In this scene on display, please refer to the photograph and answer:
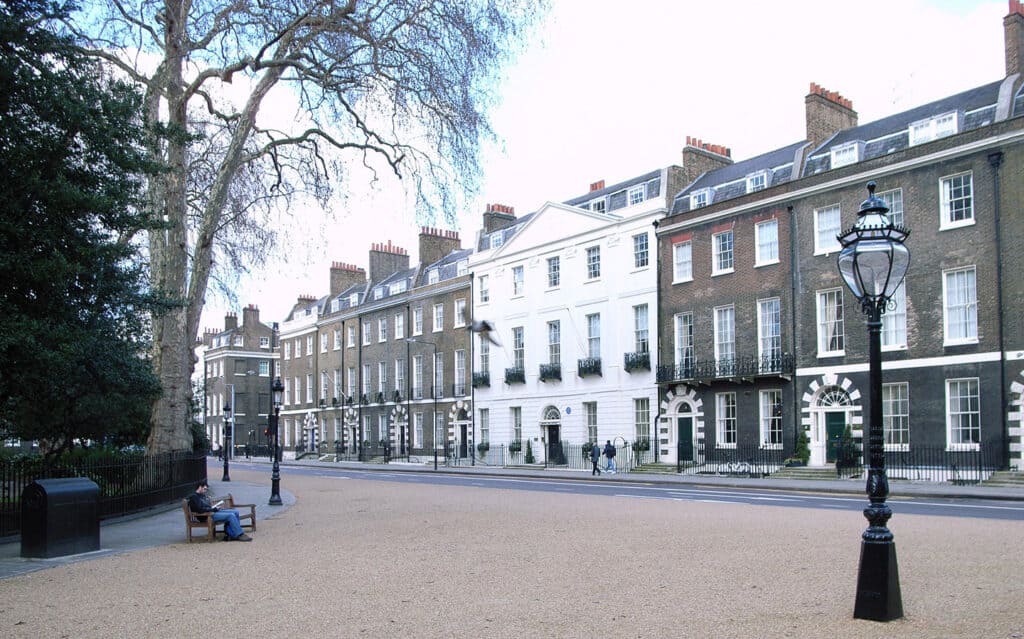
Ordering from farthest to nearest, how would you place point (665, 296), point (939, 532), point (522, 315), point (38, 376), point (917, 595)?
point (522, 315) < point (665, 296) < point (939, 532) < point (38, 376) < point (917, 595)

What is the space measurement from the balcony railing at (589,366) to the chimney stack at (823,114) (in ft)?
44.5

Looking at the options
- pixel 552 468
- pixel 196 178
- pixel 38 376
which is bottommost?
pixel 552 468

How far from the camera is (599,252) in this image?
140ft

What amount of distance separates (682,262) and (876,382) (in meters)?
30.9

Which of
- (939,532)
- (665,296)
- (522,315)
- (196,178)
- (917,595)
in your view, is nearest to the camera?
(917,595)

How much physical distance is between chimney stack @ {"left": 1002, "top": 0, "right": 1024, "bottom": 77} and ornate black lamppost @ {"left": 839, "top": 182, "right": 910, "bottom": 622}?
85.4 feet

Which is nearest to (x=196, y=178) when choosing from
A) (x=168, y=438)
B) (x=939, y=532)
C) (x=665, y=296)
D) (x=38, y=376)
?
(x=168, y=438)

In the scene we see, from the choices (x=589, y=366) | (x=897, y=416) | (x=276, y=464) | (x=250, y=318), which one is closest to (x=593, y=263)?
(x=589, y=366)

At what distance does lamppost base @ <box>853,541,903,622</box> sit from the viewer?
7645 millimetres

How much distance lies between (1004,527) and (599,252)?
29122 mm

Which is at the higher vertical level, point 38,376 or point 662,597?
point 38,376

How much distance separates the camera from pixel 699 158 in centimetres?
4147

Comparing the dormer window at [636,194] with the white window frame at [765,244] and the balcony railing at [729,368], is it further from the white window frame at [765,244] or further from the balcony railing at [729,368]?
the balcony railing at [729,368]

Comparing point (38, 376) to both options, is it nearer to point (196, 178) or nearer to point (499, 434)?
point (196, 178)
